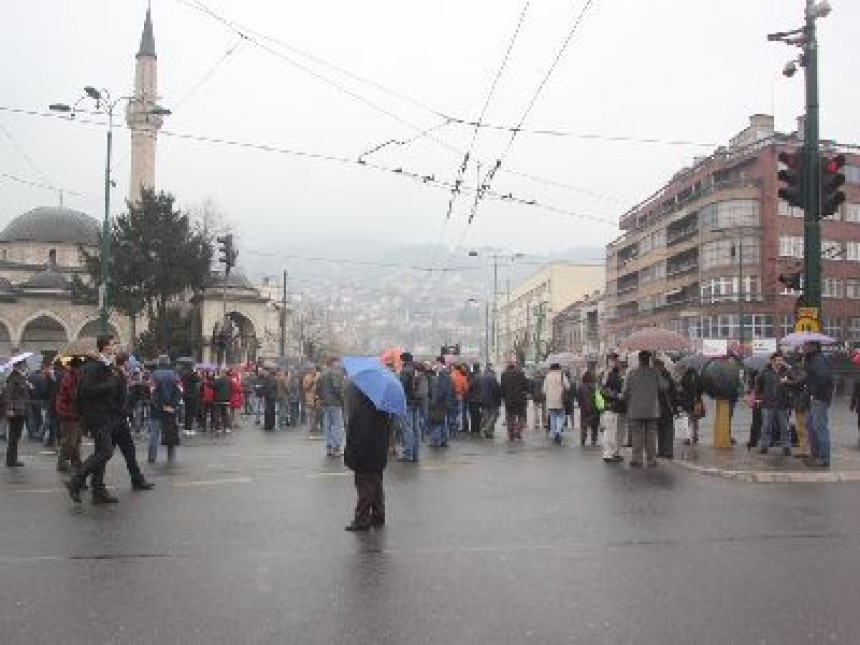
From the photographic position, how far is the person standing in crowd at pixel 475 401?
21.3 metres

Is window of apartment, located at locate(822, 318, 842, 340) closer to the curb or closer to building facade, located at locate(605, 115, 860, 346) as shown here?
building facade, located at locate(605, 115, 860, 346)

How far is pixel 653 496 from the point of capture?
429 inches

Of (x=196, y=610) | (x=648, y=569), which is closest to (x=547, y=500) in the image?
(x=648, y=569)

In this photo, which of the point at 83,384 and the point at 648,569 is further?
the point at 83,384

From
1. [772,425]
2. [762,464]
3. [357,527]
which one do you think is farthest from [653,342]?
[357,527]

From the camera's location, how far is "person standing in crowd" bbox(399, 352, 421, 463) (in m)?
15.1

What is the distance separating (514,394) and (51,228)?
2730 inches

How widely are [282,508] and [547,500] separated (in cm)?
286

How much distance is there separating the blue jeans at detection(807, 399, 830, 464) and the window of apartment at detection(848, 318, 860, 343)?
214ft

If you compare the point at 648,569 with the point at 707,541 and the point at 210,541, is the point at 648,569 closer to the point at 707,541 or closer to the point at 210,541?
the point at 707,541

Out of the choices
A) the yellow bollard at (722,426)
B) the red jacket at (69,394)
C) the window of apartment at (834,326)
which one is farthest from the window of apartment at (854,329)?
the red jacket at (69,394)

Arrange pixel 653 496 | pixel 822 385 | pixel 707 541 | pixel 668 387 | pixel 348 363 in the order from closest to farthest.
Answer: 1. pixel 707 541
2. pixel 348 363
3. pixel 653 496
4. pixel 822 385
5. pixel 668 387

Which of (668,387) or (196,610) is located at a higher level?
(668,387)

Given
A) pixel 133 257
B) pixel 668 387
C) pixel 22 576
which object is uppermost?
pixel 133 257
